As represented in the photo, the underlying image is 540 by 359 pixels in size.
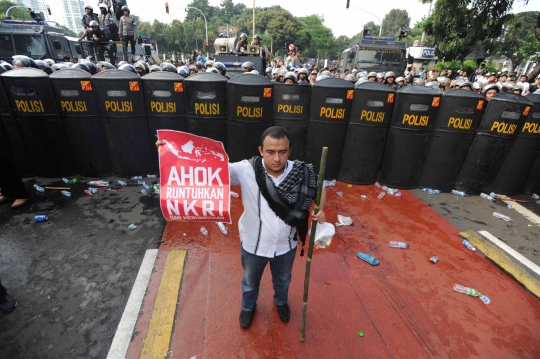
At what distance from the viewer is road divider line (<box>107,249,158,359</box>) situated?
2.35 meters

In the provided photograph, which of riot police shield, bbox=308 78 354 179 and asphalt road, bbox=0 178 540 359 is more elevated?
riot police shield, bbox=308 78 354 179

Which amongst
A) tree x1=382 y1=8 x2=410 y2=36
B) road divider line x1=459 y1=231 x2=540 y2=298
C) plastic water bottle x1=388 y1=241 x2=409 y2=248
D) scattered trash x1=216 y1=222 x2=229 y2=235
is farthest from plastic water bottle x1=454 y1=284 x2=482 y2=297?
tree x1=382 y1=8 x2=410 y2=36

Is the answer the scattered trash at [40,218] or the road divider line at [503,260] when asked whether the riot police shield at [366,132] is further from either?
the scattered trash at [40,218]

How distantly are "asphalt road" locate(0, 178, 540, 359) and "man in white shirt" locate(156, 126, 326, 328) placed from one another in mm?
1530

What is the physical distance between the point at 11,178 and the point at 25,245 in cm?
131

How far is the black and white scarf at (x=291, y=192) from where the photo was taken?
1.98 meters

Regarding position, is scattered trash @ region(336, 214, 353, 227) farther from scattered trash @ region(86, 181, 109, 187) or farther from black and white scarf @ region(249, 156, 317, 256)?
scattered trash @ region(86, 181, 109, 187)

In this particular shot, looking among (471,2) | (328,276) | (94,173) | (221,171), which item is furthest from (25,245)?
(471,2)

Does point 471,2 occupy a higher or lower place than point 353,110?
higher

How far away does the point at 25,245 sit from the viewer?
3.53 m

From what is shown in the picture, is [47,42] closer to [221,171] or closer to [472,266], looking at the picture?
[221,171]

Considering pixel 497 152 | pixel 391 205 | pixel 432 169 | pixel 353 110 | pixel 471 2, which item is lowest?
pixel 391 205

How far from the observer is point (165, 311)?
2703mm

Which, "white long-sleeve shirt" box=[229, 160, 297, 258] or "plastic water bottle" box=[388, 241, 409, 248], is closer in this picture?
"white long-sleeve shirt" box=[229, 160, 297, 258]
